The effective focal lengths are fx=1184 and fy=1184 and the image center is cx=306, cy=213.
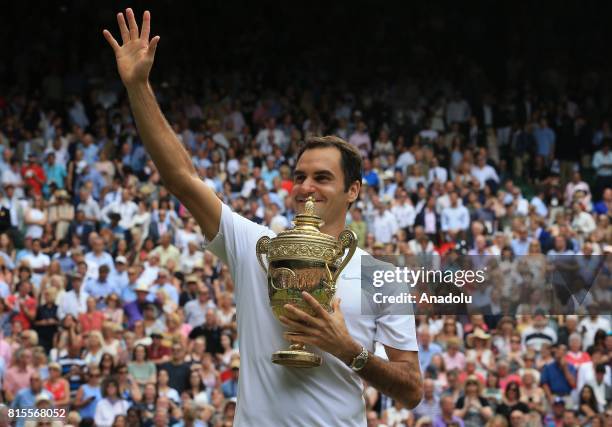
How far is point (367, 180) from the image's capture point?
1931 centimetres

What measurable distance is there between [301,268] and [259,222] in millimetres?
13576

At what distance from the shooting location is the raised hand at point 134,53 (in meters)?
3.59

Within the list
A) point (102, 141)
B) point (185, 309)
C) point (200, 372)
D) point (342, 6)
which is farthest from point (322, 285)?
point (342, 6)

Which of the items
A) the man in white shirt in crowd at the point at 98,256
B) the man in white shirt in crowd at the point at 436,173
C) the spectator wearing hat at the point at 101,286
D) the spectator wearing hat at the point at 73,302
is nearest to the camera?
the spectator wearing hat at the point at 73,302

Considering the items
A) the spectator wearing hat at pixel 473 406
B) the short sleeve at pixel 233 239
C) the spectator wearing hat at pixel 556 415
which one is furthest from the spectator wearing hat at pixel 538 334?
the short sleeve at pixel 233 239

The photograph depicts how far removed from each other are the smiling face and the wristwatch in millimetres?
506

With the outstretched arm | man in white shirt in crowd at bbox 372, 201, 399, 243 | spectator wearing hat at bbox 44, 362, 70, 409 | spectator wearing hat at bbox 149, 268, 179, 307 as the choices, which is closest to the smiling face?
the outstretched arm

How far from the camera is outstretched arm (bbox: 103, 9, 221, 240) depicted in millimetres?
3570

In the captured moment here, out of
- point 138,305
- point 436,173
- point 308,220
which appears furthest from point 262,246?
point 436,173

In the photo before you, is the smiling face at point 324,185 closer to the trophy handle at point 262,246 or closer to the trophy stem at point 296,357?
the trophy handle at point 262,246

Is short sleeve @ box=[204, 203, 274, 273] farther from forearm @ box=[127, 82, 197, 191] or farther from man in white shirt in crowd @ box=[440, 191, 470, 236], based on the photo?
man in white shirt in crowd @ box=[440, 191, 470, 236]

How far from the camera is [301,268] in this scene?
349 centimetres

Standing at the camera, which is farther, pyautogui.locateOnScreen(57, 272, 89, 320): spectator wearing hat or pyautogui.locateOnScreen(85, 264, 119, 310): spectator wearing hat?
pyautogui.locateOnScreen(85, 264, 119, 310): spectator wearing hat

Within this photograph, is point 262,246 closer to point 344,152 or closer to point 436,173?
point 344,152
